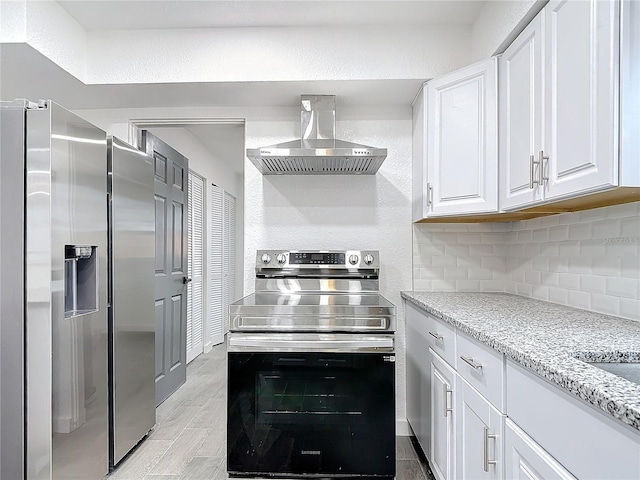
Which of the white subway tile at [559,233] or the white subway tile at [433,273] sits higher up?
the white subway tile at [559,233]

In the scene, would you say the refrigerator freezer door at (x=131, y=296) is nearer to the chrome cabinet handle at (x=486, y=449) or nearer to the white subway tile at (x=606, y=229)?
the chrome cabinet handle at (x=486, y=449)

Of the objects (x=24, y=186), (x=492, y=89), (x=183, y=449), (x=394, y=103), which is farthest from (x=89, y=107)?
(x=492, y=89)

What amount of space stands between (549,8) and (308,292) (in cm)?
183

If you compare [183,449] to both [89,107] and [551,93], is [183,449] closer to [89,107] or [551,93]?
[89,107]

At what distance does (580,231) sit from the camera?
6.17ft

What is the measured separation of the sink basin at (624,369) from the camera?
41.3 inches

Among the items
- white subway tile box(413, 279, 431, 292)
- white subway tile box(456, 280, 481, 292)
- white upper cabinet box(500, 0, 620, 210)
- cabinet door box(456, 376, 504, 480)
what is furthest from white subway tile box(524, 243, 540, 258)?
cabinet door box(456, 376, 504, 480)

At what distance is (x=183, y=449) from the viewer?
242 centimetres

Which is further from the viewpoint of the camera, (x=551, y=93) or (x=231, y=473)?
(x=231, y=473)

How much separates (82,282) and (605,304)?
2.24 m

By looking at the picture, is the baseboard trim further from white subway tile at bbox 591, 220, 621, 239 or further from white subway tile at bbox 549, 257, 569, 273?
white subway tile at bbox 591, 220, 621, 239

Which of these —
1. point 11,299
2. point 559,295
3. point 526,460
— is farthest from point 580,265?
point 11,299

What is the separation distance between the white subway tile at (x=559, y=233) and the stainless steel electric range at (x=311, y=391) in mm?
883

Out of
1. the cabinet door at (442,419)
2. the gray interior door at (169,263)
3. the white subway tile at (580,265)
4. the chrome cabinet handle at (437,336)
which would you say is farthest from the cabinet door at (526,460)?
the gray interior door at (169,263)
